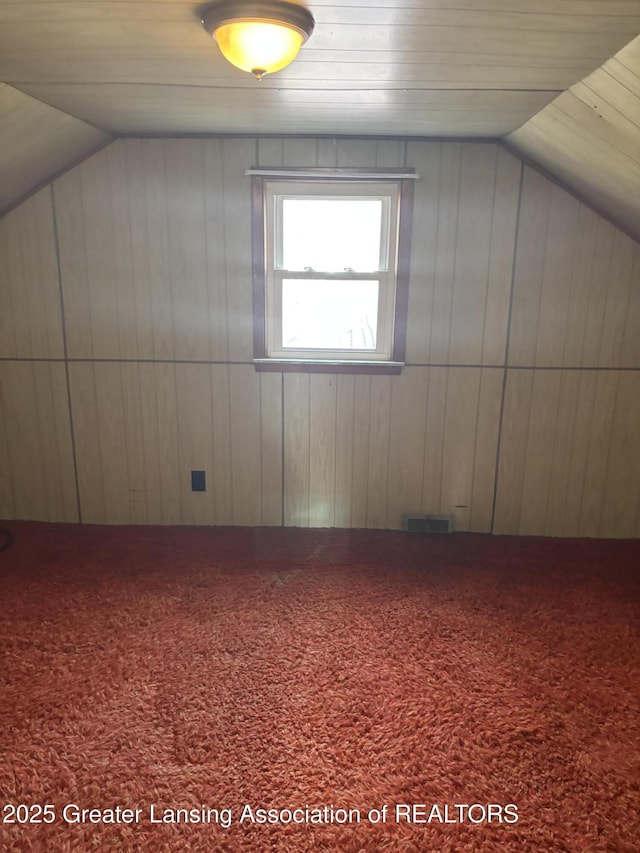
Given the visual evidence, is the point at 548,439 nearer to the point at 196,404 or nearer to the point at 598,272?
the point at 598,272

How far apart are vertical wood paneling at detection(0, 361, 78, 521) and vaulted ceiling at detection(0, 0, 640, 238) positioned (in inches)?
38.6

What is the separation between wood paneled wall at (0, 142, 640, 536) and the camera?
2.97 metres

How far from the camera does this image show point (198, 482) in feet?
11.0

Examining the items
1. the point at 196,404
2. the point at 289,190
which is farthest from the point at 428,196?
the point at 196,404

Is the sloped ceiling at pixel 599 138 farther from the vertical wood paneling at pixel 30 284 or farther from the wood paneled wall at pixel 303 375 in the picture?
the vertical wood paneling at pixel 30 284

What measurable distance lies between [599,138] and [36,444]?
10.9ft

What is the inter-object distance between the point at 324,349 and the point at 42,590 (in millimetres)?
1941

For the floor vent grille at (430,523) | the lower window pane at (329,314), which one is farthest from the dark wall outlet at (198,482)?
the floor vent grille at (430,523)

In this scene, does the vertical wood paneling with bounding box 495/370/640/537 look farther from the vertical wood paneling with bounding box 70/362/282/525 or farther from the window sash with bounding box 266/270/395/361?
the vertical wood paneling with bounding box 70/362/282/525

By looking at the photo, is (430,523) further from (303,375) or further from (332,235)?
(332,235)

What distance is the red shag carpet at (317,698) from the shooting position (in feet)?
5.00

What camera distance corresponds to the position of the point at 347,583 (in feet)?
9.03

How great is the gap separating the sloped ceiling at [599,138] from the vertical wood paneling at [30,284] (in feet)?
8.46

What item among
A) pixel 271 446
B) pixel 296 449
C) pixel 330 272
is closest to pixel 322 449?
pixel 296 449
